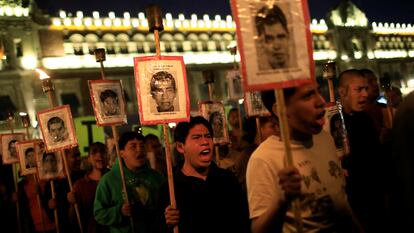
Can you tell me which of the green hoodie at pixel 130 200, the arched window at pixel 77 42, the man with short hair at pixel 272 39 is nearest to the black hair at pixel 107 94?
the green hoodie at pixel 130 200

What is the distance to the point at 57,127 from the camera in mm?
6832

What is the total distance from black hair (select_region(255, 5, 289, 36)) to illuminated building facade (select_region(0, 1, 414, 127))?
2656 cm

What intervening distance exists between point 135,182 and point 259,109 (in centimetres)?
265

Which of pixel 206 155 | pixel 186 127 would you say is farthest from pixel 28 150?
pixel 206 155

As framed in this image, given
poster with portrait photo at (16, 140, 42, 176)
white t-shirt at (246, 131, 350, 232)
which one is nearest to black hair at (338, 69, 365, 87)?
white t-shirt at (246, 131, 350, 232)

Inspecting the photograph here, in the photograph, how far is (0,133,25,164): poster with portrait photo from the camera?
9.71 metres

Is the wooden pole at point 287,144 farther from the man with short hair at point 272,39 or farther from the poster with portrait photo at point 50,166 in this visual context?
the poster with portrait photo at point 50,166

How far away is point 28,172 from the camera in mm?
8492

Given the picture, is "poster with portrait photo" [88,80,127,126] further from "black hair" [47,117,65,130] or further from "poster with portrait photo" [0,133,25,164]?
"poster with portrait photo" [0,133,25,164]

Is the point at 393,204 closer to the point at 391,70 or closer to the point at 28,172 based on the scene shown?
the point at 28,172

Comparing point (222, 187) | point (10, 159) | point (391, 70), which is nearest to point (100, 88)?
point (222, 187)

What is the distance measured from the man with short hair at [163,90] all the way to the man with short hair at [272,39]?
2030 mm

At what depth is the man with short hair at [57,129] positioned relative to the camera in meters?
6.77

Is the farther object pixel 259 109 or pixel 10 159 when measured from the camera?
pixel 10 159
